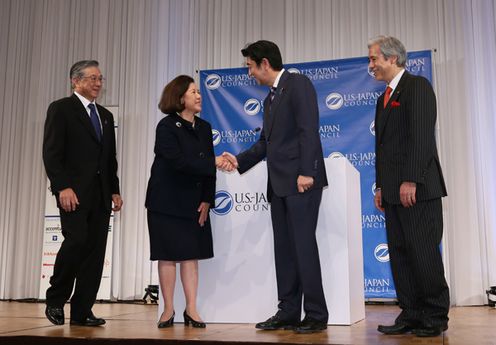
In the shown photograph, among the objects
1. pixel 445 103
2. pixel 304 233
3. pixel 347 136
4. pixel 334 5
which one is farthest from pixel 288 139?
pixel 334 5

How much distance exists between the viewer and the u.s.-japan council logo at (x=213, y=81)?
5781 millimetres

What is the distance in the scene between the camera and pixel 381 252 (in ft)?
17.0

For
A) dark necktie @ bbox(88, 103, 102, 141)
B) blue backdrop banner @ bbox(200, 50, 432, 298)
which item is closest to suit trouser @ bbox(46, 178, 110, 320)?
dark necktie @ bbox(88, 103, 102, 141)

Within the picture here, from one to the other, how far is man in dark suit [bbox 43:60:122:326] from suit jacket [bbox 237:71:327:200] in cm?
101

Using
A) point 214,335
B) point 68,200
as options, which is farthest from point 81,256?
point 214,335

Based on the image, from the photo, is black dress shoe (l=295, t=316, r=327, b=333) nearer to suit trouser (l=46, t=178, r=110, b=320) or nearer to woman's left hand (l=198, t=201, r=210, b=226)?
woman's left hand (l=198, t=201, r=210, b=226)

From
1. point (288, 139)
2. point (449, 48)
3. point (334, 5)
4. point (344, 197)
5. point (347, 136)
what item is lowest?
point (344, 197)

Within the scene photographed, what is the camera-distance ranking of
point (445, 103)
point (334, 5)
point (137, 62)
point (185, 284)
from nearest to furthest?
point (185, 284), point (445, 103), point (334, 5), point (137, 62)

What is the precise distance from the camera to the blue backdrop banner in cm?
520

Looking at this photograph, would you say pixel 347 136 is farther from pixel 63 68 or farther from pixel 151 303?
pixel 63 68

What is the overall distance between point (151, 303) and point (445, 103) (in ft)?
11.2

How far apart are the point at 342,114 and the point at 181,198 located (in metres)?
2.82

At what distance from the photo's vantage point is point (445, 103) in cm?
539

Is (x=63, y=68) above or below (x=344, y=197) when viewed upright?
above
